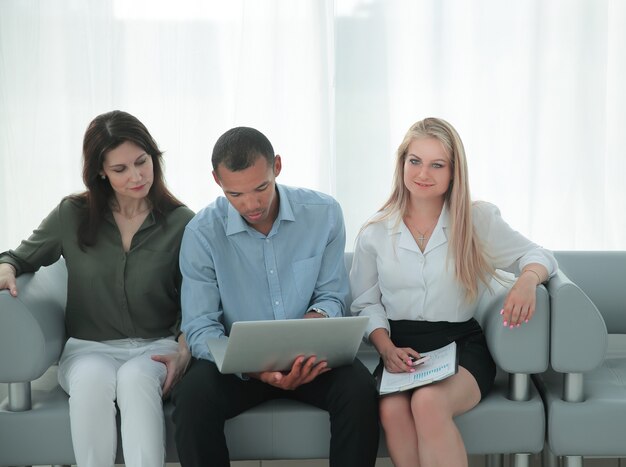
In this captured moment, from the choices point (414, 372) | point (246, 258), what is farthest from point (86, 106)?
point (414, 372)

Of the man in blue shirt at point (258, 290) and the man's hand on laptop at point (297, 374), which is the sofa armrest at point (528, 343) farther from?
the man's hand on laptop at point (297, 374)

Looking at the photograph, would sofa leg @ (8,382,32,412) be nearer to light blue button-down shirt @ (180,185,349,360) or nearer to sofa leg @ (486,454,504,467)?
light blue button-down shirt @ (180,185,349,360)

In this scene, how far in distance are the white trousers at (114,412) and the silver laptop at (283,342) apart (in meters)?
0.20

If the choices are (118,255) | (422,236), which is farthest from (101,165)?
(422,236)

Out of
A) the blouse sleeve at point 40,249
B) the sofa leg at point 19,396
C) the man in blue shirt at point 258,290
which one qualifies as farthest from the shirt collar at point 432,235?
the sofa leg at point 19,396

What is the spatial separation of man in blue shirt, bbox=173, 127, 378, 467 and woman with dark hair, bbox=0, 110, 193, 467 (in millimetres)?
118

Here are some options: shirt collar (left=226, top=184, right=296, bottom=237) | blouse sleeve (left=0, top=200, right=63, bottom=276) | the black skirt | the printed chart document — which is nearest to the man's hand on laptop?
the printed chart document

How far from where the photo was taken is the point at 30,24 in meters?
3.03

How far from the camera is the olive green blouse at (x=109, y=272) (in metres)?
2.45

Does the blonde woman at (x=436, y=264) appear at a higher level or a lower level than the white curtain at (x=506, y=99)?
lower

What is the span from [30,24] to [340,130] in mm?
1122

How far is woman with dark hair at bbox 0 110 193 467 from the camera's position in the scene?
7.88 ft

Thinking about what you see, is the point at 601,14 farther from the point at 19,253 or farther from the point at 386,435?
the point at 19,253

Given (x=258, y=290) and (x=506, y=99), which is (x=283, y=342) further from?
(x=506, y=99)
